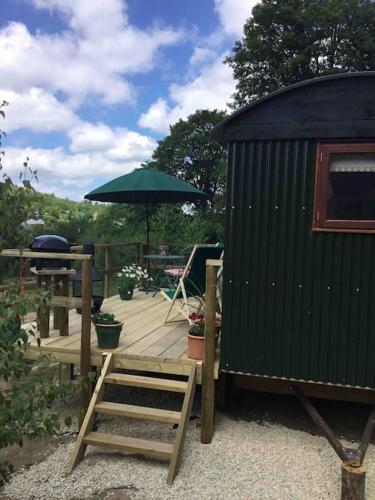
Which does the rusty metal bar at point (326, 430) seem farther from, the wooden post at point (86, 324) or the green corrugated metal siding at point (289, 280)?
the wooden post at point (86, 324)

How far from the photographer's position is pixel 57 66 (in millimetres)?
8391

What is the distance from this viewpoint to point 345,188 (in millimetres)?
3299

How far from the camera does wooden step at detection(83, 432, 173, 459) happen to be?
124 inches

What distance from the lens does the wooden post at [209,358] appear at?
3473 millimetres

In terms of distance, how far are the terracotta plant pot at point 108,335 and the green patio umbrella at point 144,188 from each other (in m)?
2.73

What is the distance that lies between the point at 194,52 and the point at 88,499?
14721 millimetres

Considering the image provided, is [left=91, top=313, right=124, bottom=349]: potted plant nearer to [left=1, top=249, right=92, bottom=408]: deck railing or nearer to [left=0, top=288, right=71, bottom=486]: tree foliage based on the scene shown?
[left=1, top=249, right=92, bottom=408]: deck railing

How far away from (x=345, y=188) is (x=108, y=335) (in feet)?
7.48

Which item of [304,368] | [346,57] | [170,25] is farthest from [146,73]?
[304,368]

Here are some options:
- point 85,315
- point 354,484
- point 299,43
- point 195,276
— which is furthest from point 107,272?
point 299,43

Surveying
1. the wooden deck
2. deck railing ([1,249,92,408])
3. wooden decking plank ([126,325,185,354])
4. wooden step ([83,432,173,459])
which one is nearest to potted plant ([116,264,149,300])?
the wooden deck

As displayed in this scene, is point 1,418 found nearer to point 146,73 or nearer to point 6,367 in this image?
point 6,367

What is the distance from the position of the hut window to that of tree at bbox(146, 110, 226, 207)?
54.9ft

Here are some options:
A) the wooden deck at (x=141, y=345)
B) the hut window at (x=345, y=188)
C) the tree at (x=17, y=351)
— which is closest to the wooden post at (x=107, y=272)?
the wooden deck at (x=141, y=345)
